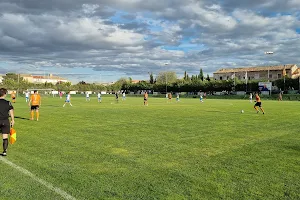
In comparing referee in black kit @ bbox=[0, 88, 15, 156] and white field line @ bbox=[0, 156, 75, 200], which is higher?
referee in black kit @ bbox=[0, 88, 15, 156]

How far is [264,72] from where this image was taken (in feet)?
413

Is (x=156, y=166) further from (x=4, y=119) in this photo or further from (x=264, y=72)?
(x=264, y=72)

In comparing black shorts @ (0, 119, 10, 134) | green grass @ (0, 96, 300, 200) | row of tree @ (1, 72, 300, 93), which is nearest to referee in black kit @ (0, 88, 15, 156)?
black shorts @ (0, 119, 10, 134)

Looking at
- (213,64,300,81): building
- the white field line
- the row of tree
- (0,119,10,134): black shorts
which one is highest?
(213,64,300,81): building

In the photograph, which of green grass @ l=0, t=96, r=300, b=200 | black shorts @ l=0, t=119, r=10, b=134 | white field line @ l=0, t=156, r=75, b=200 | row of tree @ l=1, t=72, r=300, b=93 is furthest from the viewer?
row of tree @ l=1, t=72, r=300, b=93

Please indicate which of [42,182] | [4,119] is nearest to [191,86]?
[4,119]

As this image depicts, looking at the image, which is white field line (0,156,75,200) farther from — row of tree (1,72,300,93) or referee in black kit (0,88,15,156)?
row of tree (1,72,300,93)

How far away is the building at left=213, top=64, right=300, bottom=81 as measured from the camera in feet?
387

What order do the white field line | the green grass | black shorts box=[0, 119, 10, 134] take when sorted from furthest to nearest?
black shorts box=[0, 119, 10, 134], the green grass, the white field line

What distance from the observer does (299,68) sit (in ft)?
401

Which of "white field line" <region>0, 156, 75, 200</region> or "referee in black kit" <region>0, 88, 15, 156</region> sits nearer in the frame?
"white field line" <region>0, 156, 75, 200</region>

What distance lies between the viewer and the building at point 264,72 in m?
118

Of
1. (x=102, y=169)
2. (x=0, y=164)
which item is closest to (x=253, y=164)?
(x=102, y=169)

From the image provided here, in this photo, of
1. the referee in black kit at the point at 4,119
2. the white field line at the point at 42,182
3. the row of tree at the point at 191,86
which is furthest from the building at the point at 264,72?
the white field line at the point at 42,182
